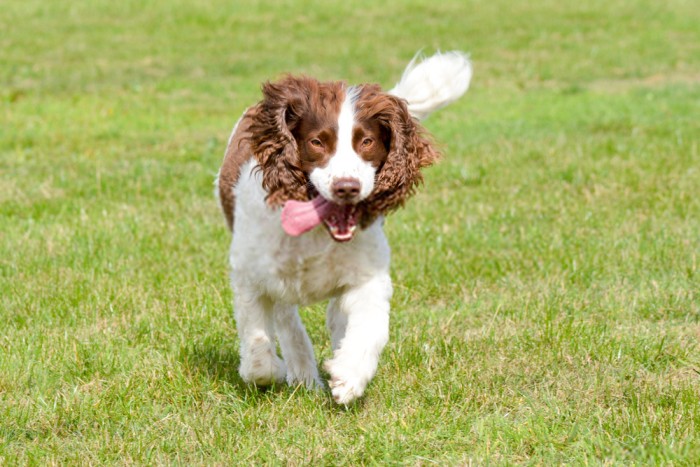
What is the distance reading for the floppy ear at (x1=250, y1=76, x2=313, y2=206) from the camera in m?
4.43

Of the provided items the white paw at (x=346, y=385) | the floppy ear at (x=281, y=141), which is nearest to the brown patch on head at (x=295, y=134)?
the floppy ear at (x=281, y=141)

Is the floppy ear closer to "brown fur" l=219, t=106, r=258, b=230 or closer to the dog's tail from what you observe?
"brown fur" l=219, t=106, r=258, b=230

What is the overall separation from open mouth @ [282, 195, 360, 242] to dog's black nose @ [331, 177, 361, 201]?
0.25 metres

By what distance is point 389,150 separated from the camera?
4.54m

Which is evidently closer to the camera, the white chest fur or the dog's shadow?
the white chest fur

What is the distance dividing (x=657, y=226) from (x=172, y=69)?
41.6ft

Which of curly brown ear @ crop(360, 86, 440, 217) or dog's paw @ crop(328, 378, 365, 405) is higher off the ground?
curly brown ear @ crop(360, 86, 440, 217)

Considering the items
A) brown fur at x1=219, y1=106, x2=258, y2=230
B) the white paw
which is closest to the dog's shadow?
the white paw

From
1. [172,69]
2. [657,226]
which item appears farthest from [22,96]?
[657,226]

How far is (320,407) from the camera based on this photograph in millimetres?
4504

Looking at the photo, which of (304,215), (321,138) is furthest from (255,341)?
(321,138)

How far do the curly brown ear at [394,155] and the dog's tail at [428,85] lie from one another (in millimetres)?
1005

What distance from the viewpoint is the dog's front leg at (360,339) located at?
4.36m

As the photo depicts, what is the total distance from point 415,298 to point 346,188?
2382 mm
